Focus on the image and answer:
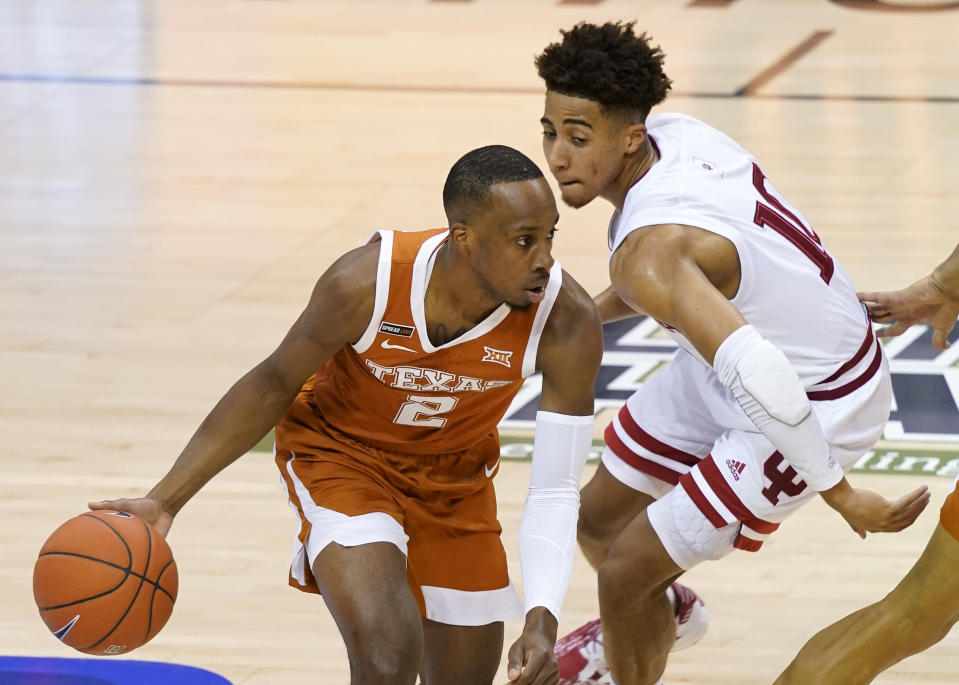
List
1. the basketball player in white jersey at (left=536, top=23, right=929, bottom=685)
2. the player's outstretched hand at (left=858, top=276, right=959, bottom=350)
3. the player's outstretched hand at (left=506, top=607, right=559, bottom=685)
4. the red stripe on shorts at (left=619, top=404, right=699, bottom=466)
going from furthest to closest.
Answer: the player's outstretched hand at (left=858, top=276, right=959, bottom=350)
the red stripe on shorts at (left=619, top=404, right=699, bottom=466)
the basketball player in white jersey at (left=536, top=23, right=929, bottom=685)
the player's outstretched hand at (left=506, top=607, right=559, bottom=685)

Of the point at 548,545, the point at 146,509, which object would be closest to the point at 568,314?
the point at 548,545

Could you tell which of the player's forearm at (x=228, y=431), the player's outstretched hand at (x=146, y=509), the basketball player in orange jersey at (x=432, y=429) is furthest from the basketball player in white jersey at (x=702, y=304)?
the player's outstretched hand at (x=146, y=509)

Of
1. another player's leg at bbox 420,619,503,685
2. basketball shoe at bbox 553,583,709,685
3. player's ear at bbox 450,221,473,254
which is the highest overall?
player's ear at bbox 450,221,473,254

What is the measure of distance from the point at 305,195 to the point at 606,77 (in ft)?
18.0

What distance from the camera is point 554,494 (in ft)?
12.4

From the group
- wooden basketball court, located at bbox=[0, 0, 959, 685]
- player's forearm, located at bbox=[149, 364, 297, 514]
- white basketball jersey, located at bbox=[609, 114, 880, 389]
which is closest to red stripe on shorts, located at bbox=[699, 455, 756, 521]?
white basketball jersey, located at bbox=[609, 114, 880, 389]

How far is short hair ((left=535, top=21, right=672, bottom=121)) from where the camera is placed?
12.8ft

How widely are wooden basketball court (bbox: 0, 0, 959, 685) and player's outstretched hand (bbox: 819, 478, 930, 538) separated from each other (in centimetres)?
103

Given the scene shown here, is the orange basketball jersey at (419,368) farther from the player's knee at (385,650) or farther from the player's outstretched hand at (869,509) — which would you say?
the player's outstretched hand at (869,509)

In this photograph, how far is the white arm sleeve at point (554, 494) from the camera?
3.70m

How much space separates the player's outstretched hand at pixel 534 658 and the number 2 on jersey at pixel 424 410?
61 cm

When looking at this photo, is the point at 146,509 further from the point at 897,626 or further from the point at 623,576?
the point at 897,626

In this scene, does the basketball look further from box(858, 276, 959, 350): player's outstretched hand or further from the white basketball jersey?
box(858, 276, 959, 350): player's outstretched hand

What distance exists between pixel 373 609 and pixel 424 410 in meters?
0.53
